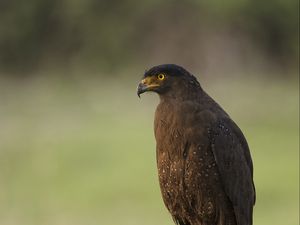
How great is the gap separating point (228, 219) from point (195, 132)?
0.80 metres

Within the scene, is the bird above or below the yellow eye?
below

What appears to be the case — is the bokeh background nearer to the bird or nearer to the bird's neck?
the bird

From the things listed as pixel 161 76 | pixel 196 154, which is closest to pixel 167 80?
pixel 161 76

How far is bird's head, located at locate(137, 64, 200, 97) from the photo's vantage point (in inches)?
308

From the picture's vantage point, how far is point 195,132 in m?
7.73

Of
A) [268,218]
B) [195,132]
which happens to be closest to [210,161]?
[195,132]

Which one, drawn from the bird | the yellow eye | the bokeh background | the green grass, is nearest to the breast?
the bird

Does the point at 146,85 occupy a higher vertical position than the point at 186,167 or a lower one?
higher

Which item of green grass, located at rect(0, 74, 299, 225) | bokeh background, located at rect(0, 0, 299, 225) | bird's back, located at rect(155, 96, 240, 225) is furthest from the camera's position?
bokeh background, located at rect(0, 0, 299, 225)

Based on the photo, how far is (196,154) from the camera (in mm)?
7742

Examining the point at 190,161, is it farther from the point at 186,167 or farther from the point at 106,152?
the point at 106,152

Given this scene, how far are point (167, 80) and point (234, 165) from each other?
2.78 feet

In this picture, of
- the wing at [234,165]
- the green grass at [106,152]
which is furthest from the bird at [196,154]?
the green grass at [106,152]

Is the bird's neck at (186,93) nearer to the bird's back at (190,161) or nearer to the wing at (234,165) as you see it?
the bird's back at (190,161)
